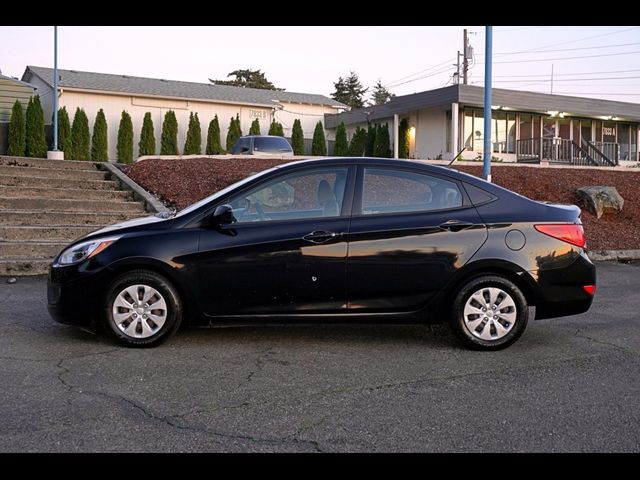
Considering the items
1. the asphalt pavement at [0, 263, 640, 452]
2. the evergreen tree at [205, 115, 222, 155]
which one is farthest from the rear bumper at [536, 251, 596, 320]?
the evergreen tree at [205, 115, 222, 155]

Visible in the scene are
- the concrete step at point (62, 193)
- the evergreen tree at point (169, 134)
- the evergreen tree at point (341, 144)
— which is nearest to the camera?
the concrete step at point (62, 193)

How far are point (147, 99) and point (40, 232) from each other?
19.1 meters

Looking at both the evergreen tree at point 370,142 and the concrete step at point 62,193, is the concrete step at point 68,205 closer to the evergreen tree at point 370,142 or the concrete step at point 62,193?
the concrete step at point 62,193

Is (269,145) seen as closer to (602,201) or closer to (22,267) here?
(602,201)

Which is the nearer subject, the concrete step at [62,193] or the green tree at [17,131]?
the concrete step at [62,193]

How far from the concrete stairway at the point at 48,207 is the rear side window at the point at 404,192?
18.0 feet

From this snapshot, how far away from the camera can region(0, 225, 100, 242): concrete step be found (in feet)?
32.4

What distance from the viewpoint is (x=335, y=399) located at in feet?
13.7

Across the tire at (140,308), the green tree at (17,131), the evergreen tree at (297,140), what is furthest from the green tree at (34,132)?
the tire at (140,308)

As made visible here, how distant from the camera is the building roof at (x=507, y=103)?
2705 cm

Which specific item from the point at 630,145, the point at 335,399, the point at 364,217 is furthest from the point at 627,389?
the point at 630,145

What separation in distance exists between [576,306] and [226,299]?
9.92 feet

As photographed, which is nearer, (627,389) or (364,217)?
(627,389)
